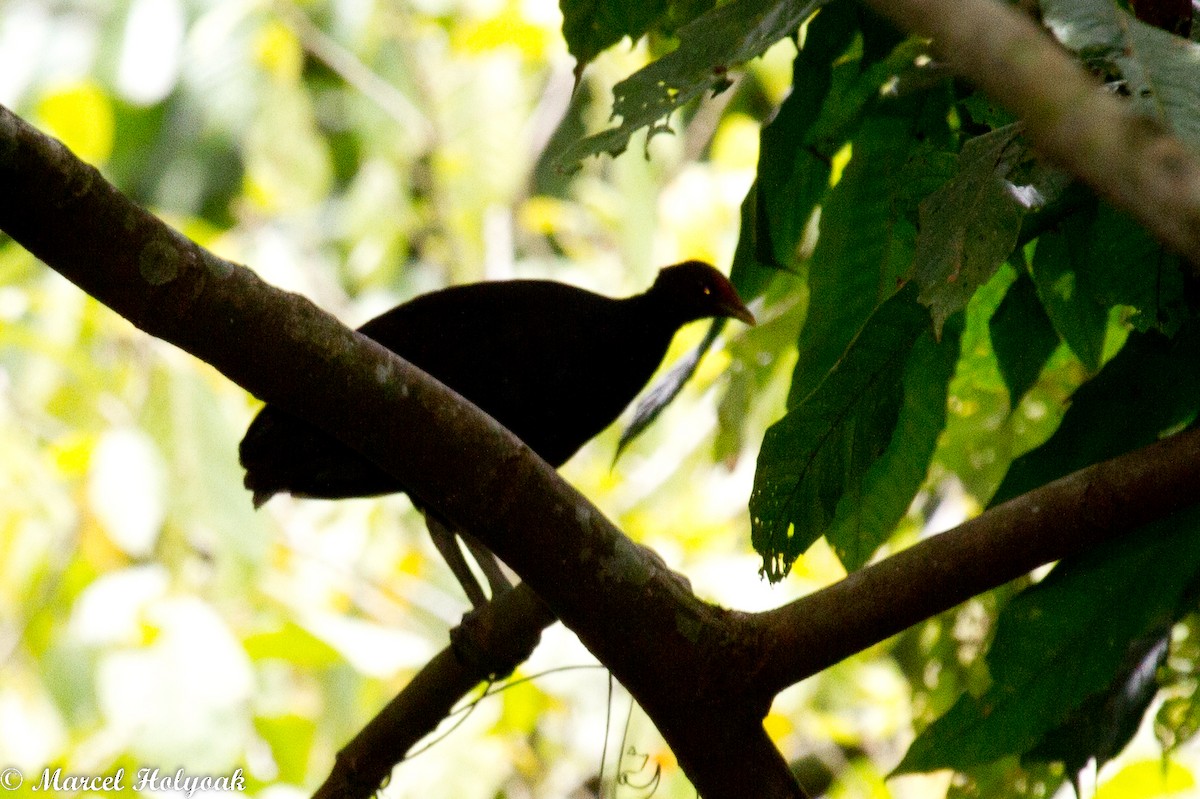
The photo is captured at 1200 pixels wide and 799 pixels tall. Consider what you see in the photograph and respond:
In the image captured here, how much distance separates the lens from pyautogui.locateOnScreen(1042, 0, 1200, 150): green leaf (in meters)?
1.37

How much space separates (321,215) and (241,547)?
6.31 metres

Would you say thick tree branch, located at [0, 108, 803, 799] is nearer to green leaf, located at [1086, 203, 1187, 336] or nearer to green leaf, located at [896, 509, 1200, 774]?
green leaf, located at [896, 509, 1200, 774]

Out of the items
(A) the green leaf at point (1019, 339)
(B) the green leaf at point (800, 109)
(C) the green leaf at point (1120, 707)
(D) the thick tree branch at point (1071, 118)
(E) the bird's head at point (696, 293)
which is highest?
(E) the bird's head at point (696, 293)

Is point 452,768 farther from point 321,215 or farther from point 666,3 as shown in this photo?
point 321,215

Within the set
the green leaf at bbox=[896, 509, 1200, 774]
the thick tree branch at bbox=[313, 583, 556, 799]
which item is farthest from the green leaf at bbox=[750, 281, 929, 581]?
the thick tree branch at bbox=[313, 583, 556, 799]

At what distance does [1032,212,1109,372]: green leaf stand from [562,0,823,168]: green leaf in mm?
665

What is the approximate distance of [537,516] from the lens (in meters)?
1.93

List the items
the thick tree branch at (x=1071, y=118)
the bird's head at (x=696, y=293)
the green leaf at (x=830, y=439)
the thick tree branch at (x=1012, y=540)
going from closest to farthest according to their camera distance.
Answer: the thick tree branch at (x=1071, y=118)
the thick tree branch at (x=1012, y=540)
the green leaf at (x=830, y=439)
the bird's head at (x=696, y=293)

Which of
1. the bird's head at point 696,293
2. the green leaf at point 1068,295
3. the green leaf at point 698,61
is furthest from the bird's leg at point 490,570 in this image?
the green leaf at point 698,61

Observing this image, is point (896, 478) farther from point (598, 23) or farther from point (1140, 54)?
point (1140, 54)

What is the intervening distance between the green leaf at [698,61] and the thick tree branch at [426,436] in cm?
43

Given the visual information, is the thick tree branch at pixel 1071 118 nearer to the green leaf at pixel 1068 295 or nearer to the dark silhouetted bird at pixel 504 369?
the green leaf at pixel 1068 295

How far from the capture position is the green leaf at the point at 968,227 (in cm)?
158

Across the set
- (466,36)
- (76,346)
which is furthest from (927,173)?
(466,36)
